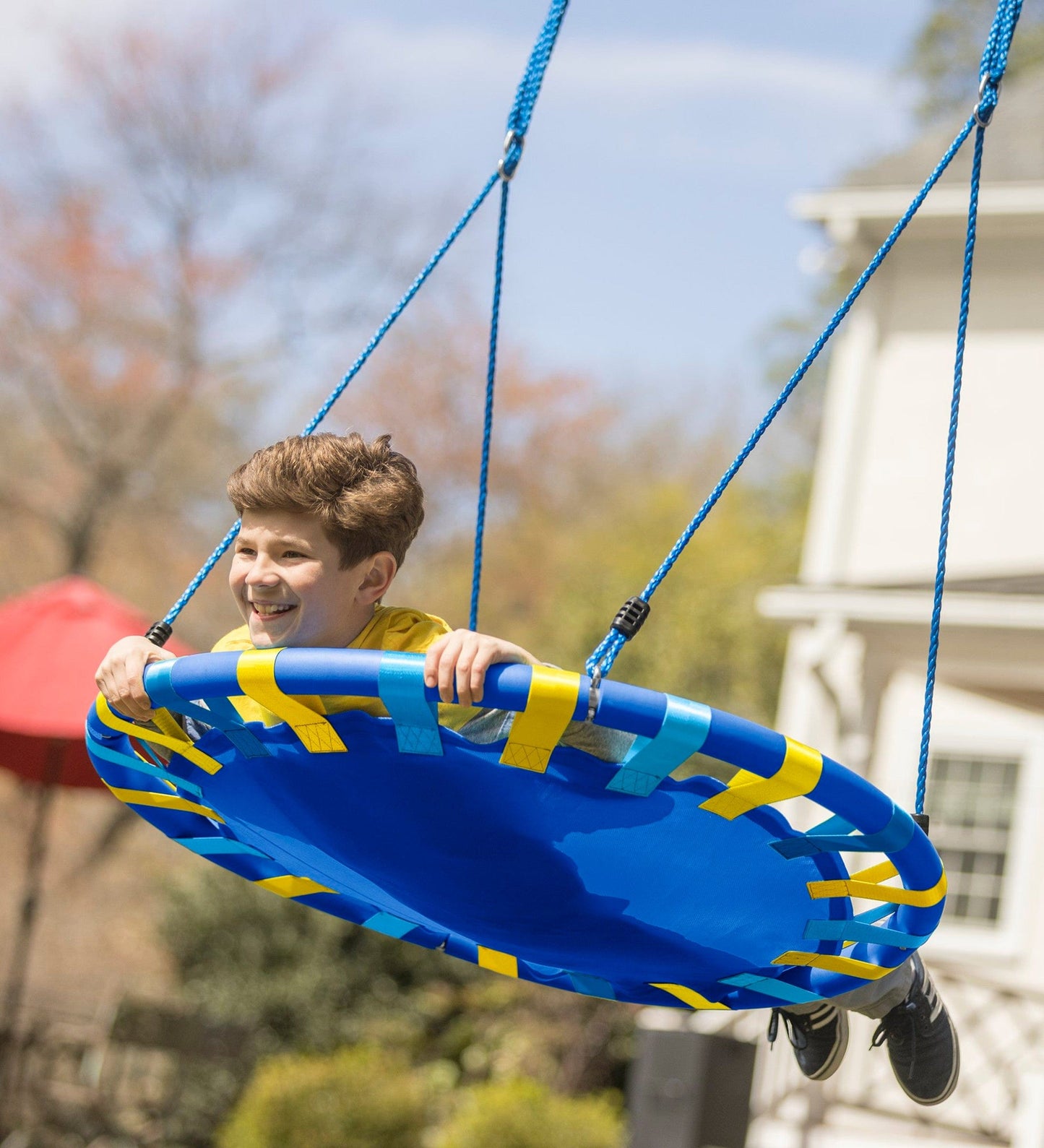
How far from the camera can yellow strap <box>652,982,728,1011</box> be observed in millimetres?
2594

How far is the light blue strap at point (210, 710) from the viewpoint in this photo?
82.7 inches

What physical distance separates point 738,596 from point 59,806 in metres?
8.82

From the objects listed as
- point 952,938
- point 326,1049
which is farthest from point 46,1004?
point 952,938

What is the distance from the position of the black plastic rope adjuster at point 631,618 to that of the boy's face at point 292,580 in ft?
1.59

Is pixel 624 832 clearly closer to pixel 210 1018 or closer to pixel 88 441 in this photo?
pixel 210 1018

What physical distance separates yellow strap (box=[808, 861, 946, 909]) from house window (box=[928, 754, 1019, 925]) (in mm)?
6989

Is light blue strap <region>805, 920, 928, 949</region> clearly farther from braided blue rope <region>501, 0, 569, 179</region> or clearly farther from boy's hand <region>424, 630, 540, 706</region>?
braided blue rope <region>501, 0, 569, 179</region>

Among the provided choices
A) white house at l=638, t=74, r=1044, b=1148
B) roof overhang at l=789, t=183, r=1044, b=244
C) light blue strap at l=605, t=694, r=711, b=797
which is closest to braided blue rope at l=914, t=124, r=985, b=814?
light blue strap at l=605, t=694, r=711, b=797

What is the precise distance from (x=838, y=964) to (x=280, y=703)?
1.00 metres

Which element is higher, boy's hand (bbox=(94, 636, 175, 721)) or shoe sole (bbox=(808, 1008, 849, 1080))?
boy's hand (bbox=(94, 636, 175, 721))

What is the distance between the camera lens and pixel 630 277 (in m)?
22.6

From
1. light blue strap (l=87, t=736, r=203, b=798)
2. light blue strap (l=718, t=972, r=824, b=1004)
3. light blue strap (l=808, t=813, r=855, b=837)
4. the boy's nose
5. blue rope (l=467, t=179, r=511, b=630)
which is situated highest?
blue rope (l=467, t=179, r=511, b=630)

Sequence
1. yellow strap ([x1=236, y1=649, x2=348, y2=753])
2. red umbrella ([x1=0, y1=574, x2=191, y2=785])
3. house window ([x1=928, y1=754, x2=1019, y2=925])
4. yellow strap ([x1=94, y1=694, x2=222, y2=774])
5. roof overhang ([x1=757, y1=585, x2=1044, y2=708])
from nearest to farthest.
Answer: yellow strap ([x1=236, y1=649, x2=348, y2=753])
yellow strap ([x1=94, y1=694, x2=222, y2=774])
red umbrella ([x1=0, y1=574, x2=191, y2=785])
roof overhang ([x1=757, y1=585, x2=1044, y2=708])
house window ([x1=928, y1=754, x2=1019, y2=925])

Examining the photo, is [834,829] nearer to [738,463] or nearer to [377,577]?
[738,463]
